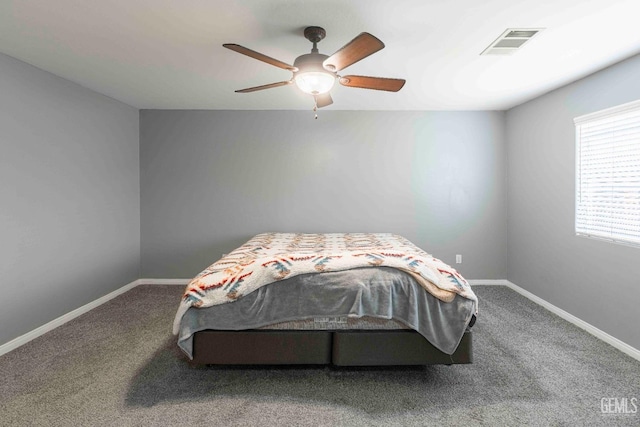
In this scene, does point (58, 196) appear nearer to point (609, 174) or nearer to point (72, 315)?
point (72, 315)

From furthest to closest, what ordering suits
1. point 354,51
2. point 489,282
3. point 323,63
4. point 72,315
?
point 489,282 < point 72,315 < point 323,63 < point 354,51

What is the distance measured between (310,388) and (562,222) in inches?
118

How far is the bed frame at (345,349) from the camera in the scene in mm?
2117

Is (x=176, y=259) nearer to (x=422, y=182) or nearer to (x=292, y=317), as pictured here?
(x=292, y=317)

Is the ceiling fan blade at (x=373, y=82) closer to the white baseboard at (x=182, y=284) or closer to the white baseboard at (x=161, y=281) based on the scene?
the white baseboard at (x=182, y=284)

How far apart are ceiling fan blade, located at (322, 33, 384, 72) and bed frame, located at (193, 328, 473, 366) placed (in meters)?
1.70

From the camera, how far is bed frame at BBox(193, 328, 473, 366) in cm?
212

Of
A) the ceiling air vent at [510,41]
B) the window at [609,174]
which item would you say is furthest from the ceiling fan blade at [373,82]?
the window at [609,174]

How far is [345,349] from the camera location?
83.7 inches

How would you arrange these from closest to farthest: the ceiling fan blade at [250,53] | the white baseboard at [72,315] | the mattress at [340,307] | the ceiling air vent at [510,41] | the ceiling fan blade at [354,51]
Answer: the ceiling fan blade at [354,51]
the ceiling fan blade at [250,53]
the mattress at [340,307]
the ceiling air vent at [510,41]
the white baseboard at [72,315]

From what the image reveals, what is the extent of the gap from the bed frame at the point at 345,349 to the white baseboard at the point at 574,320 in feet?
4.74

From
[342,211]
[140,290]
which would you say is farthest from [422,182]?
[140,290]

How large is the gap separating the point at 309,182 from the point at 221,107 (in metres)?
1.48

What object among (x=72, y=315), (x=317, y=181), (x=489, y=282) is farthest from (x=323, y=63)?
(x=489, y=282)
